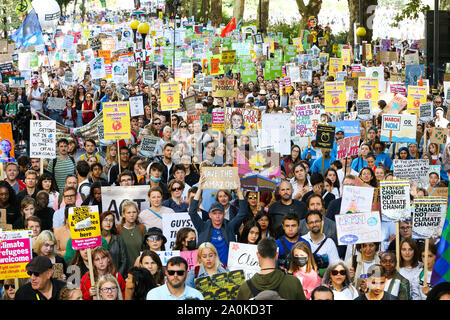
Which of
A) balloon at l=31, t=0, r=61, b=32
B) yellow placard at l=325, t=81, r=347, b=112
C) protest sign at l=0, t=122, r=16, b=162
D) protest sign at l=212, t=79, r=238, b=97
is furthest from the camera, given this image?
balloon at l=31, t=0, r=61, b=32

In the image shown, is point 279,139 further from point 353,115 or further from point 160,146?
point 353,115

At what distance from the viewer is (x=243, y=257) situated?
7031mm

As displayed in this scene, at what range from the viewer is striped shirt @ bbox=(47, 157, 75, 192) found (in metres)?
11.2

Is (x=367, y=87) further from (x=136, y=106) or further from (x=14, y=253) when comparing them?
(x=14, y=253)

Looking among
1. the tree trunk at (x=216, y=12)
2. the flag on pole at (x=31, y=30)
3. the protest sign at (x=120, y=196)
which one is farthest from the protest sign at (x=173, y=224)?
the tree trunk at (x=216, y=12)

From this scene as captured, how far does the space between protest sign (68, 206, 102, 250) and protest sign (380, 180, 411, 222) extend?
2.74 meters

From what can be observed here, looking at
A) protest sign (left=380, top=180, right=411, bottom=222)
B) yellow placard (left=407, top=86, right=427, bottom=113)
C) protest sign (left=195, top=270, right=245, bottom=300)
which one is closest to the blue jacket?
protest sign (left=380, top=180, right=411, bottom=222)

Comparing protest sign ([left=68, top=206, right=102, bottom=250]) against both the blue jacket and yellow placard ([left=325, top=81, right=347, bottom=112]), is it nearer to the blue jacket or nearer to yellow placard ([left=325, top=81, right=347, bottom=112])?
the blue jacket

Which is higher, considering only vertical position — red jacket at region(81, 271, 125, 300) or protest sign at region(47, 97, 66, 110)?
protest sign at region(47, 97, 66, 110)

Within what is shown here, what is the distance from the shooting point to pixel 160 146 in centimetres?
1238

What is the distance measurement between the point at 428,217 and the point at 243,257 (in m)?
1.78

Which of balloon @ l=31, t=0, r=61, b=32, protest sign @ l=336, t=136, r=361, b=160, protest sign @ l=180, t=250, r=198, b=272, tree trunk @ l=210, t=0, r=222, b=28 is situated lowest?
protest sign @ l=180, t=250, r=198, b=272

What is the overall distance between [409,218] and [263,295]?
3.42 meters
